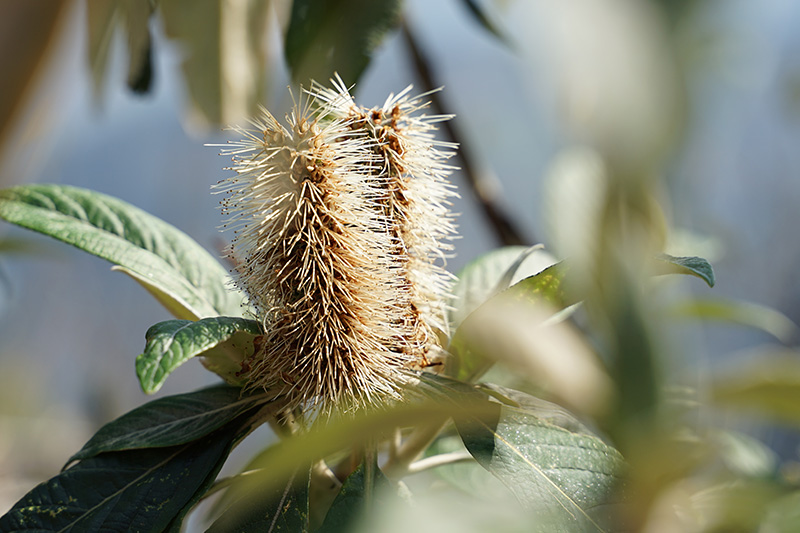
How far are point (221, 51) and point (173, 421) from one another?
1.30ft

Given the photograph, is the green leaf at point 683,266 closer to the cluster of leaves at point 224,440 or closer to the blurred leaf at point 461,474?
the cluster of leaves at point 224,440

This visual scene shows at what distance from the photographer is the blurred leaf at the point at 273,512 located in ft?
1.01

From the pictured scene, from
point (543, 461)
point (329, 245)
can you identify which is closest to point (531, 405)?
Result: point (543, 461)

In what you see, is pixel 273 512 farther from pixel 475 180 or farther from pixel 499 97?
pixel 499 97

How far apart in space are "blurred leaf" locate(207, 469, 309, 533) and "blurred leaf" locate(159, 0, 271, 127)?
39 cm

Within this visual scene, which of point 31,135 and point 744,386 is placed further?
point 31,135

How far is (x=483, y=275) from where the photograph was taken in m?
0.47

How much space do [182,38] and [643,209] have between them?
600 mm

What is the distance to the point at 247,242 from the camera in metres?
0.34

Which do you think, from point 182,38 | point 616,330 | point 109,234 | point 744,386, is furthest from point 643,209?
point 182,38

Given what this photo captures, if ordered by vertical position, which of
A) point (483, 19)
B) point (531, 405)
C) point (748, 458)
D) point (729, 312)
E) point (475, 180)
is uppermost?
point (483, 19)

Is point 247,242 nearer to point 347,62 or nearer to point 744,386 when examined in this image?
point 347,62

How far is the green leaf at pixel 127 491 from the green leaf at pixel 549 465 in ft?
0.45

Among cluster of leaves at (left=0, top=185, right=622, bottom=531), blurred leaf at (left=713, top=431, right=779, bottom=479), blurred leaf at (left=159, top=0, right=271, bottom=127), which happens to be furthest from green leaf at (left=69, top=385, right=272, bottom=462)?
blurred leaf at (left=713, top=431, right=779, bottom=479)
